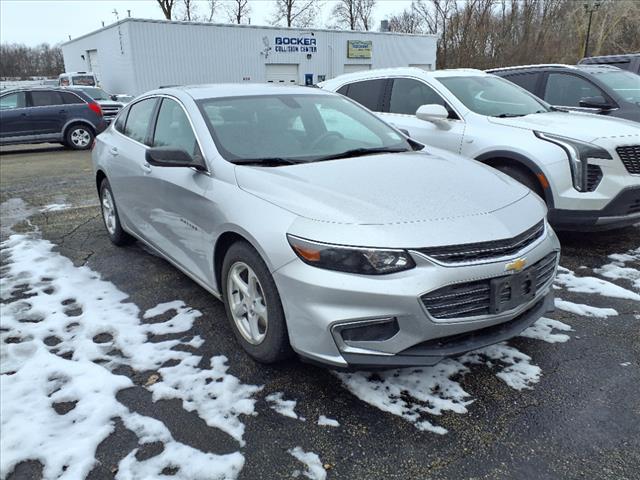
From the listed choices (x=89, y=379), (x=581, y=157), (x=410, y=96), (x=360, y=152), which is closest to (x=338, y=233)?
(x=360, y=152)

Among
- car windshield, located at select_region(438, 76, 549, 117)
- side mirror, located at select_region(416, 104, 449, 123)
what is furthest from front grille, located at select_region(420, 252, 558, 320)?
car windshield, located at select_region(438, 76, 549, 117)

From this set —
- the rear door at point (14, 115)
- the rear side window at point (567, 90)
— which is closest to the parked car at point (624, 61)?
the rear side window at point (567, 90)

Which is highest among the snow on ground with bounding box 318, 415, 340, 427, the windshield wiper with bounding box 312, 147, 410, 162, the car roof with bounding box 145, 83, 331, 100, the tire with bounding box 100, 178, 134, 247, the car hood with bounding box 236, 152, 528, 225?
the car roof with bounding box 145, 83, 331, 100

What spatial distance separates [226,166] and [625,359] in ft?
8.60

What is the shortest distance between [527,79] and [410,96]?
260cm

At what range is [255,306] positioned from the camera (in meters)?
2.81

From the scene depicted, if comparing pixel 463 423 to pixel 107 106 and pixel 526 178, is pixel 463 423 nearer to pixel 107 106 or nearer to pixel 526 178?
pixel 526 178

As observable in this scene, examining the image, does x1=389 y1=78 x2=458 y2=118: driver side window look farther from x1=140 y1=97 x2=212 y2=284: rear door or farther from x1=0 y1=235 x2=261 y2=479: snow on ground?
x1=0 y1=235 x2=261 y2=479: snow on ground

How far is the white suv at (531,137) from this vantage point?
4406 mm

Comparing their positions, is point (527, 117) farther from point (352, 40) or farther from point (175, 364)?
point (352, 40)

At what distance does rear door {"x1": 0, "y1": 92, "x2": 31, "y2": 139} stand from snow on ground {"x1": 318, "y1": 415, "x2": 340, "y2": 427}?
44.3ft

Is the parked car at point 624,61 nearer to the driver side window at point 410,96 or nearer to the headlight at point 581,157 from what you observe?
the driver side window at point 410,96

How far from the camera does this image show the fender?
4.51 meters

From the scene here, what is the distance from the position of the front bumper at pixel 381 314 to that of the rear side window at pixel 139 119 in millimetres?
2489
